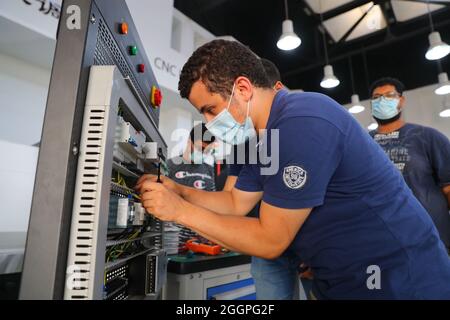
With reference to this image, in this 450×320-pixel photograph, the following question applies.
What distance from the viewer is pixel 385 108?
1714 millimetres

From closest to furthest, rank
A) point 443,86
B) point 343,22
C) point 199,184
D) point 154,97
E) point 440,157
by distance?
point 154,97 < point 440,157 < point 199,184 < point 443,86 < point 343,22

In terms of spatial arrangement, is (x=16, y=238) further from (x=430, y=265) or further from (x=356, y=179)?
(x=430, y=265)

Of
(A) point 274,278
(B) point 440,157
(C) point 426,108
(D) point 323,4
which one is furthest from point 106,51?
(C) point 426,108

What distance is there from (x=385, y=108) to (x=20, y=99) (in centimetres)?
270

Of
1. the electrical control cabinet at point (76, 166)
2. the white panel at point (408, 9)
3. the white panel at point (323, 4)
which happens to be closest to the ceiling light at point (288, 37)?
the white panel at point (323, 4)

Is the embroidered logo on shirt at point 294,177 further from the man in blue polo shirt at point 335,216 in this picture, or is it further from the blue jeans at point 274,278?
the blue jeans at point 274,278

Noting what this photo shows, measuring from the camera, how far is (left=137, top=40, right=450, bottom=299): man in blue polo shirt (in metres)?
0.63

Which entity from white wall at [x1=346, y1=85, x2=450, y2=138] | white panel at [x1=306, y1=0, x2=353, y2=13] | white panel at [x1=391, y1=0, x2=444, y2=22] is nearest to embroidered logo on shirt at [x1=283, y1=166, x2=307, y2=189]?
white panel at [x1=306, y1=0, x2=353, y2=13]

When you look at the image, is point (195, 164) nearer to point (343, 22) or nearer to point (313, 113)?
point (313, 113)

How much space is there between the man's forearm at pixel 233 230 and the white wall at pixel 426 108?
220 inches

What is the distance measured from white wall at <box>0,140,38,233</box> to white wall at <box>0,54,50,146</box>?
1.86 feet

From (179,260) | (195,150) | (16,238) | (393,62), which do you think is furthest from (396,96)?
(393,62)

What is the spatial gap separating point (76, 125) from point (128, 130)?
139 millimetres

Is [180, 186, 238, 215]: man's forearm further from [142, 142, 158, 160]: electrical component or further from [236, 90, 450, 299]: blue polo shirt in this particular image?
[236, 90, 450, 299]: blue polo shirt
